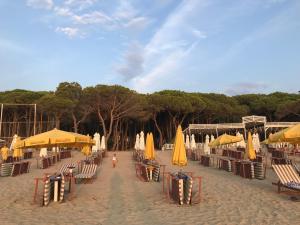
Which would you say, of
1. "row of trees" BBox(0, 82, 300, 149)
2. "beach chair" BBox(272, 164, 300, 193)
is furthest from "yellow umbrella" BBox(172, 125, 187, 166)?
"row of trees" BBox(0, 82, 300, 149)

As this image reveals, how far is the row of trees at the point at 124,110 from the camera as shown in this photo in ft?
132

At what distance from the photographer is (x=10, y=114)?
47250 millimetres

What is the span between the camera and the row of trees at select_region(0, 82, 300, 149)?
4019cm

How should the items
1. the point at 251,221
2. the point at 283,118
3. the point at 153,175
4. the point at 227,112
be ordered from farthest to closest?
1. the point at 283,118
2. the point at 227,112
3. the point at 153,175
4. the point at 251,221

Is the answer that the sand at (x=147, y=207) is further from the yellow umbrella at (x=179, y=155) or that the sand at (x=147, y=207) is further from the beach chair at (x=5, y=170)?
the beach chair at (x=5, y=170)

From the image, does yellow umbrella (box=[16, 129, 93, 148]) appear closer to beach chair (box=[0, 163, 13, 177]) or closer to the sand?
the sand

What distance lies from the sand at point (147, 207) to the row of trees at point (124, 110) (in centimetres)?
2852

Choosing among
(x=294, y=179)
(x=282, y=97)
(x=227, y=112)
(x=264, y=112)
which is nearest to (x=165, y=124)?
(x=227, y=112)

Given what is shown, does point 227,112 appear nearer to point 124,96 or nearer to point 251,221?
point 124,96

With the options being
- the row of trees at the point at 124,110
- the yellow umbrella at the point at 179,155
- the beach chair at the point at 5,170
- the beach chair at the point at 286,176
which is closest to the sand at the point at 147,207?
the beach chair at the point at 286,176

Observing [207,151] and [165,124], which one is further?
[165,124]

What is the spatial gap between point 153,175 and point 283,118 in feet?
149

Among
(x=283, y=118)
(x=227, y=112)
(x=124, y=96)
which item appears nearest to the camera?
(x=124, y=96)

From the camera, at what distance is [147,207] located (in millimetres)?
8227
